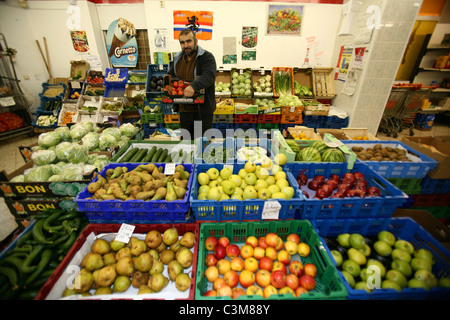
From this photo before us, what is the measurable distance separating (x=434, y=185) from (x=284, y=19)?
539 cm

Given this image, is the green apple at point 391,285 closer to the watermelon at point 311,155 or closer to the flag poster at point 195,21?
the watermelon at point 311,155

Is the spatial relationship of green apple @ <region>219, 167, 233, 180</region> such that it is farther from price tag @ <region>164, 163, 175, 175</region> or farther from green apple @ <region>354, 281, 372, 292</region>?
green apple @ <region>354, 281, 372, 292</region>

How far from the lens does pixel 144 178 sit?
81.7 inches

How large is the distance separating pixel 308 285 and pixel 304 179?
1124 mm

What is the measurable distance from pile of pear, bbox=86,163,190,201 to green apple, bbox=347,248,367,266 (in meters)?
1.48

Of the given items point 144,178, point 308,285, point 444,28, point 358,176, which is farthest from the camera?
point 444,28

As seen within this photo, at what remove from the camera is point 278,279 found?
4.92ft

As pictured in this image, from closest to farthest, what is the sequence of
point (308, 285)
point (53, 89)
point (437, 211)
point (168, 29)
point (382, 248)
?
point (308, 285)
point (382, 248)
point (437, 211)
point (168, 29)
point (53, 89)

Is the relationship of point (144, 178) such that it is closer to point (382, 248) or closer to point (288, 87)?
point (382, 248)

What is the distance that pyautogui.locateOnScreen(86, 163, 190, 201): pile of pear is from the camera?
1.85 meters

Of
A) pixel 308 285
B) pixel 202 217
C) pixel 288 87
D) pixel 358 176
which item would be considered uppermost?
pixel 288 87

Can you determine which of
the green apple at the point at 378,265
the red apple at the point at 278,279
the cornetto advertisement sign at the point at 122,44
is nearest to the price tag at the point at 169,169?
the red apple at the point at 278,279

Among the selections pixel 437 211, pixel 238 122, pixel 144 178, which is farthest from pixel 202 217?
pixel 238 122

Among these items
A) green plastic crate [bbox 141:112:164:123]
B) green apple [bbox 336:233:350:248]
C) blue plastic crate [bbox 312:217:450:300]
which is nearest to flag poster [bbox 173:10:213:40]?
green plastic crate [bbox 141:112:164:123]
